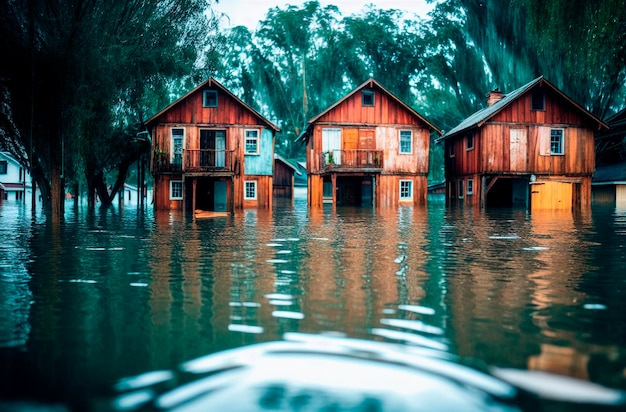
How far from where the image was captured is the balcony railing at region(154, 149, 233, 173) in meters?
29.9

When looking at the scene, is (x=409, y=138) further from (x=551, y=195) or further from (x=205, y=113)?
(x=205, y=113)

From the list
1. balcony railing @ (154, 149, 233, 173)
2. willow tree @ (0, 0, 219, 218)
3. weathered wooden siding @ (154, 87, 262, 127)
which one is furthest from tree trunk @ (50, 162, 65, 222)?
weathered wooden siding @ (154, 87, 262, 127)

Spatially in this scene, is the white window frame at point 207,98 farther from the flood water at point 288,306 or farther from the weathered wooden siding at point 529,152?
the flood water at point 288,306

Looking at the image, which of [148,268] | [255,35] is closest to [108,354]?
[148,268]

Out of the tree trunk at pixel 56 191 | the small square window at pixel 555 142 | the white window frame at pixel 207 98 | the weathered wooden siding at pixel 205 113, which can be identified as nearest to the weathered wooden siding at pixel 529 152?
the small square window at pixel 555 142

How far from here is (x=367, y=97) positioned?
3425 cm

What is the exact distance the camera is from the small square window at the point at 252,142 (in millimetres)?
32562

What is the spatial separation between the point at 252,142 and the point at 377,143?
7.60 metres

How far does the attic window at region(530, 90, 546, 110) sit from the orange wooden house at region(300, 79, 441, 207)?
18.6 ft

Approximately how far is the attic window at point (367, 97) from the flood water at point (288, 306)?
85.3ft

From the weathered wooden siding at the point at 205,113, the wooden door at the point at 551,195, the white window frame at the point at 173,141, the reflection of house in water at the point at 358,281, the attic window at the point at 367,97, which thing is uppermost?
the attic window at the point at 367,97

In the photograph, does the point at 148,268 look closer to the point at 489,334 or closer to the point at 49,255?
the point at 49,255

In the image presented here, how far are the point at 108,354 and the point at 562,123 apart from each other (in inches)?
1336

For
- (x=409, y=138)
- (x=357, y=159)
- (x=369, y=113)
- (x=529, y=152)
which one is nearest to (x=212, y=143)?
(x=357, y=159)
